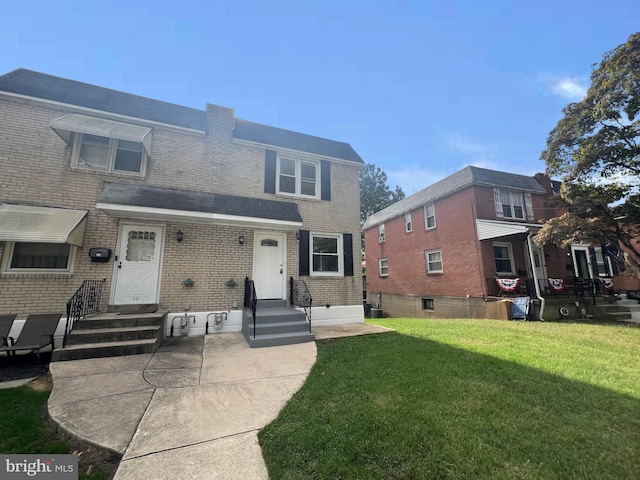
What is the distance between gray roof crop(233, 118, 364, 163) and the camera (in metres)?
9.25

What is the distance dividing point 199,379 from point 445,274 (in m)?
14.2

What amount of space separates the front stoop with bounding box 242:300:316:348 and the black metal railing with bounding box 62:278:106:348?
12.2ft

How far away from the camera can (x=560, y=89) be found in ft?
36.9

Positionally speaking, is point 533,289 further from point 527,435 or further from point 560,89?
point 527,435

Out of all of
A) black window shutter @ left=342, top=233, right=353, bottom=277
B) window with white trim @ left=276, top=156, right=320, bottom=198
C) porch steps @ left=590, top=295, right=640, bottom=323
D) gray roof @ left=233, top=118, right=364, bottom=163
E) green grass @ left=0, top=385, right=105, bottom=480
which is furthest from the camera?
porch steps @ left=590, top=295, right=640, bottom=323

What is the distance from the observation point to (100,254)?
6848 millimetres

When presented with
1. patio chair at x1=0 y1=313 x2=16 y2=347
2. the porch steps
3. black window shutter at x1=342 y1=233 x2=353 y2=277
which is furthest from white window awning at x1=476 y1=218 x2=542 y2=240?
patio chair at x1=0 y1=313 x2=16 y2=347

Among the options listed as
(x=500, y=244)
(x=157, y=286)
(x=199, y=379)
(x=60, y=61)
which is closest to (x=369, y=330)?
(x=199, y=379)

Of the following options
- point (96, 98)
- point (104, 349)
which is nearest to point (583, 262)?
point (104, 349)

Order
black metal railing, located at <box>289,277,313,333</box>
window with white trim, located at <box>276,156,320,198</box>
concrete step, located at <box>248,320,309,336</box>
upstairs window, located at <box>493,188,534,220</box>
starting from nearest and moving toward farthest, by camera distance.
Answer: concrete step, located at <box>248,320,309,336</box> → black metal railing, located at <box>289,277,313,333</box> → window with white trim, located at <box>276,156,320,198</box> → upstairs window, located at <box>493,188,534,220</box>

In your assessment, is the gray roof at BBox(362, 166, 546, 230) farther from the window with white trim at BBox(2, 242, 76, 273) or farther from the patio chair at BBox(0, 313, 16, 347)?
the patio chair at BBox(0, 313, 16, 347)

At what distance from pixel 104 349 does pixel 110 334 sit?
0.38 m

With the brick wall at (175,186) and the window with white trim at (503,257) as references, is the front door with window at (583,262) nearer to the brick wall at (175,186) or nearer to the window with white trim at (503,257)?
the window with white trim at (503,257)

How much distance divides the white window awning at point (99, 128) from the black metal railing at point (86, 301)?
12.8 feet
